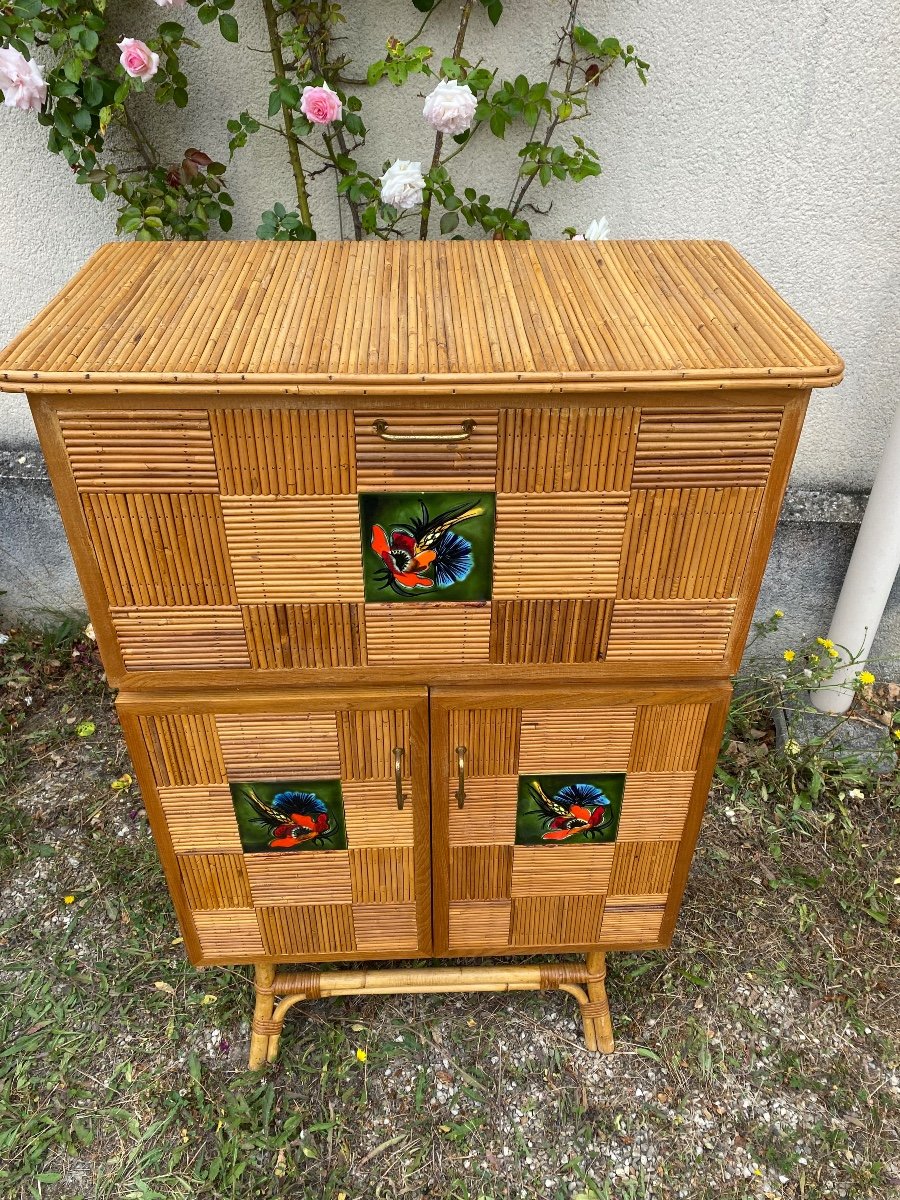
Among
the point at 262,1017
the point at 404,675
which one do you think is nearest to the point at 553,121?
the point at 404,675

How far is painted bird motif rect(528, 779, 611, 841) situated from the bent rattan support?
0.41 m

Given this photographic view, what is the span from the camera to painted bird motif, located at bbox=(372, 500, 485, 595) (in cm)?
118

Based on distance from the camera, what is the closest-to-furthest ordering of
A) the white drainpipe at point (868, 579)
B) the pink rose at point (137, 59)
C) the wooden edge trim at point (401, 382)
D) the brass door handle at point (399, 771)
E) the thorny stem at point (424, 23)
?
1. the wooden edge trim at point (401, 382)
2. the brass door handle at point (399, 771)
3. the pink rose at point (137, 59)
4. the thorny stem at point (424, 23)
5. the white drainpipe at point (868, 579)

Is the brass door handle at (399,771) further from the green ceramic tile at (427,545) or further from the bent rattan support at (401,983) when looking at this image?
the bent rattan support at (401,983)

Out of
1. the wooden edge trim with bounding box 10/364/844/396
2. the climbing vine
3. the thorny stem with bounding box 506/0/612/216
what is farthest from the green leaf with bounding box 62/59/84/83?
the wooden edge trim with bounding box 10/364/844/396

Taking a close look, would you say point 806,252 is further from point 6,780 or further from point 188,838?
point 6,780

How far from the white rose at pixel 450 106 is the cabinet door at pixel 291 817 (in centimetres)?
116

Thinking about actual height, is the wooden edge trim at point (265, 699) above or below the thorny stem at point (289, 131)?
below

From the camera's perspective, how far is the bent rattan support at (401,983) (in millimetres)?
1824

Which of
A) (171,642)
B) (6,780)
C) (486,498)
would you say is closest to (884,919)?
(486,498)

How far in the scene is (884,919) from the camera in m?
2.18

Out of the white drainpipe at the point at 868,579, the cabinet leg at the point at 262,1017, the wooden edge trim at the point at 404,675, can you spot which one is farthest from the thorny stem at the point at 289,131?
the cabinet leg at the point at 262,1017

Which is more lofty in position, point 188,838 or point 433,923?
point 188,838

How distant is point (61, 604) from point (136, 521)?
188 centimetres
